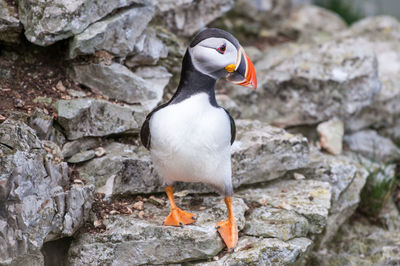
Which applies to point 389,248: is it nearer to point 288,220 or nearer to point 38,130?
point 288,220

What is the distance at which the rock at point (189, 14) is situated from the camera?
5.40m

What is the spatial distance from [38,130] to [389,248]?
318 cm

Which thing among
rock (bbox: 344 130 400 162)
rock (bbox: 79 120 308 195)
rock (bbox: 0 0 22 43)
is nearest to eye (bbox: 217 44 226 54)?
rock (bbox: 79 120 308 195)

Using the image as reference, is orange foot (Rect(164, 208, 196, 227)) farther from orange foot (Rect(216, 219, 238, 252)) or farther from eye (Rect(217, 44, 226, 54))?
eye (Rect(217, 44, 226, 54))

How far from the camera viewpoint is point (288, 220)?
13.1ft

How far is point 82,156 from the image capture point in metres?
4.07

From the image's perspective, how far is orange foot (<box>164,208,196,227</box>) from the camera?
3.63m

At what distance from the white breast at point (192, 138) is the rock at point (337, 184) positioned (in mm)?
1547

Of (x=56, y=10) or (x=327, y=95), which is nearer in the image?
(x=56, y=10)

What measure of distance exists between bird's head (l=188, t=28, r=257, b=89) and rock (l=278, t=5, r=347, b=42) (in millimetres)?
3664

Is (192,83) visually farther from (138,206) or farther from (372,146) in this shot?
(372,146)

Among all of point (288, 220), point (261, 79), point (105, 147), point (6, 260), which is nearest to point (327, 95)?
point (261, 79)

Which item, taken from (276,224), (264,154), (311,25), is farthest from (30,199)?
(311,25)

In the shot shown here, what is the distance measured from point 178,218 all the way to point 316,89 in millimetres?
2642
